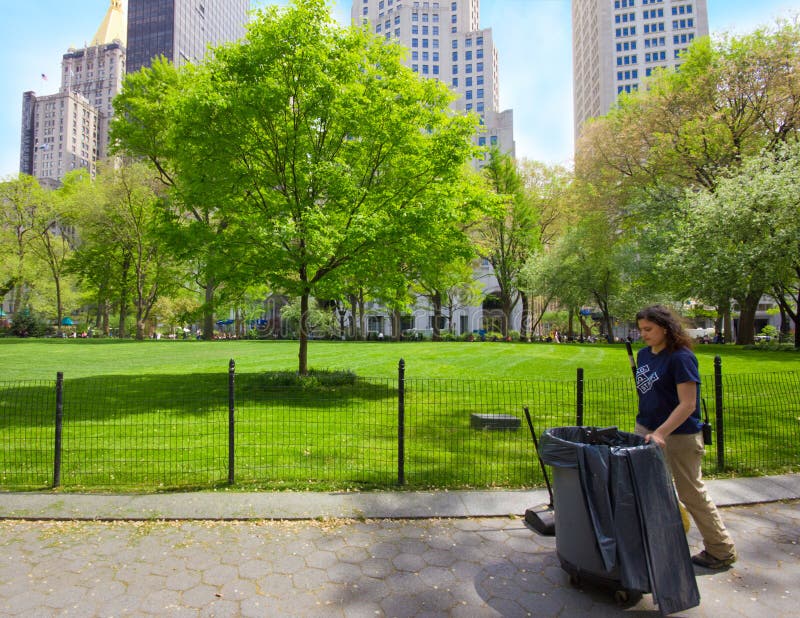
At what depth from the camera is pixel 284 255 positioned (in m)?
12.3

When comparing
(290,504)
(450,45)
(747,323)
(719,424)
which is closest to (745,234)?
(747,323)

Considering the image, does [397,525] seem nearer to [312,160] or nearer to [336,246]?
[336,246]

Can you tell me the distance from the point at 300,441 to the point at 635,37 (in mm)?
125296

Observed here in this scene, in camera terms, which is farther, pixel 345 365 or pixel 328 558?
pixel 345 365

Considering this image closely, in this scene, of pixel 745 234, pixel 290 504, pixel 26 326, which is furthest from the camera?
pixel 26 326

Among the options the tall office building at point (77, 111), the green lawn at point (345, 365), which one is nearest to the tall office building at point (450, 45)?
the tall office building at point (77, 111)

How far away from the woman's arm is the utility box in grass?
4816 millimetres

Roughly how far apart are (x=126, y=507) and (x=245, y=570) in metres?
2.03

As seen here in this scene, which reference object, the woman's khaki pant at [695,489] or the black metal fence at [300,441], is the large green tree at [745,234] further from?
the woman's khaki pant at [695,489]

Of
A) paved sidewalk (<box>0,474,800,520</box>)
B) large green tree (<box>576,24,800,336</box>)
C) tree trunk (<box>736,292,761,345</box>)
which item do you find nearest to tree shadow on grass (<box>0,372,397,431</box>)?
paved sidewalk (<box>0,474,800,520</box>)

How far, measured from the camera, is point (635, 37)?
10338 centimetres

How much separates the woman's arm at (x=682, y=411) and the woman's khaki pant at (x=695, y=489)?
0.98ft

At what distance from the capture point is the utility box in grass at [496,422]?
8.37 m

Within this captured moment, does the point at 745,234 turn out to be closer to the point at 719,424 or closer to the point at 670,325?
the point at 719,424
